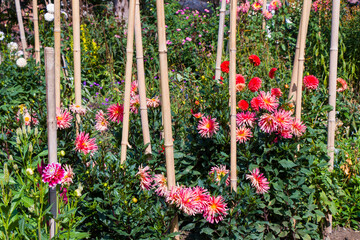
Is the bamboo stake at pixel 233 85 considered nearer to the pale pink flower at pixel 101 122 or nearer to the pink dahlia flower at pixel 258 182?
the pink dahlia flower at pixel 258 182

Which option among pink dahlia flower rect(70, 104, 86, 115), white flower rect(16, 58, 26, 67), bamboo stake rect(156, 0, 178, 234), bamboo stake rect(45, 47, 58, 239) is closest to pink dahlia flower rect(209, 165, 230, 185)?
bamboo stake rect(156, 0, 178, 234)

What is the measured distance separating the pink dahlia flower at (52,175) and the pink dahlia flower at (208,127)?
89 cm

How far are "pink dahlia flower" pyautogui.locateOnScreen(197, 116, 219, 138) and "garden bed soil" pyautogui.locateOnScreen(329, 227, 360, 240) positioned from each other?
3.71 ft

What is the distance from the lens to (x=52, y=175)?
1.29 m

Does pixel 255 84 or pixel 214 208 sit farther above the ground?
pixel 255 84

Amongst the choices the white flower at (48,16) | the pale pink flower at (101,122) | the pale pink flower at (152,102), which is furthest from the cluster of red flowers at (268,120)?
the white flower at (48,16)

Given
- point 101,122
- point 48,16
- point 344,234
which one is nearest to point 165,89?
point 101,122

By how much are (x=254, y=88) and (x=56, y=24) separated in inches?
46.4

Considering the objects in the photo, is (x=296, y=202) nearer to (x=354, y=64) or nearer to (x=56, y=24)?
(x=56, y=24)

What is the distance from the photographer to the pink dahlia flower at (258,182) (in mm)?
1931

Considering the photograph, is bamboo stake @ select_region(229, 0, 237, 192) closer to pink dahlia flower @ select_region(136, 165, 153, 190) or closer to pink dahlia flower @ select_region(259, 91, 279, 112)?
pink dahlia flower @ select_region(259, 91, 279, 112)

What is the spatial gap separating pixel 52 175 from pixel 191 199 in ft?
2.17

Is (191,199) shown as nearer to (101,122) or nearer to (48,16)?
(101,122)

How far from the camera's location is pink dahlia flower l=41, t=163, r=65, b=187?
4.22ft
